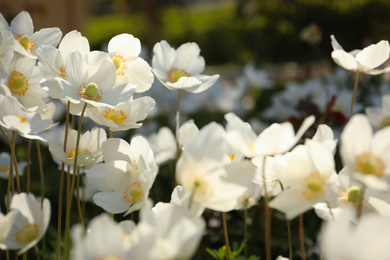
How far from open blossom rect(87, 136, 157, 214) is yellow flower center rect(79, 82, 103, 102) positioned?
0.22 ft

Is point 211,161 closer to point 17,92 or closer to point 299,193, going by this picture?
point 299,193

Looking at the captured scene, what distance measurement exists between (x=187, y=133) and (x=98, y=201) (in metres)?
0.24

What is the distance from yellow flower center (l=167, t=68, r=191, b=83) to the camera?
3.49ft

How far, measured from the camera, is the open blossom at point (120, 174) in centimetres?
79

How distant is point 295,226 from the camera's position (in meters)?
1.54

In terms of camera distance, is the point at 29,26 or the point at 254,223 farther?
the point at 254,223

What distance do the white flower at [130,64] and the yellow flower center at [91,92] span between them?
103mm

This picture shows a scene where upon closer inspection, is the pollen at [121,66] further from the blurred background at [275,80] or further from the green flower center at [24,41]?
the blurred background at [275,80]

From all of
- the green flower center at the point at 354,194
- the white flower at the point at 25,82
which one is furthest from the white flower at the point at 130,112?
the green flower center at the point at 354,194

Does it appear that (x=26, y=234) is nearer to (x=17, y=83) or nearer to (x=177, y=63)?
(x=17, y=83)

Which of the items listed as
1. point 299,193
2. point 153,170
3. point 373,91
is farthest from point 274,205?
point 373,91

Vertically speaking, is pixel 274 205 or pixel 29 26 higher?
pixel 29 26

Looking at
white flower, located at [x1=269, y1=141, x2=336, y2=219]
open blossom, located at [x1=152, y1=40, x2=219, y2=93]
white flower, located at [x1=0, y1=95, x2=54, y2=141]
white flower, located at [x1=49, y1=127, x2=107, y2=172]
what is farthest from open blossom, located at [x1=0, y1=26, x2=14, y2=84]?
white flower, located at [x1=269, y1=141, x2=336, y2=219]

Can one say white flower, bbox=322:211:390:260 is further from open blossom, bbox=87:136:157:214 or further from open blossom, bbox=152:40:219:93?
open blossom, bbox=152:40:219:93
